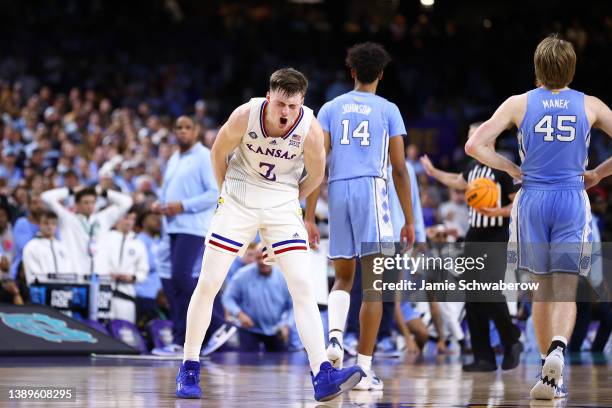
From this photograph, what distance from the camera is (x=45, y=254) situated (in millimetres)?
13023

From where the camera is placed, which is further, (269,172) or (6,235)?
(6,235)

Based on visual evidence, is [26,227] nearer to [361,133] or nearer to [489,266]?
[489,266]

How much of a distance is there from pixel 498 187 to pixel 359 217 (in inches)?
95.9

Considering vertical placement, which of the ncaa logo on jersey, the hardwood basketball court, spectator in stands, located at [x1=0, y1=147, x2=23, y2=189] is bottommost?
the hardwood basketball court

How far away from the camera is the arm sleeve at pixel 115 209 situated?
14.3 m

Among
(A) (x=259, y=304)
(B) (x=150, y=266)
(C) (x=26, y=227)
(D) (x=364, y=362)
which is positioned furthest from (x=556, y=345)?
(C) (x=26, y=227)

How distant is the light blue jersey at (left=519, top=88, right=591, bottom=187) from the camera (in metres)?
7.40

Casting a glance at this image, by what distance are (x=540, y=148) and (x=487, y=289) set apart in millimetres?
3406

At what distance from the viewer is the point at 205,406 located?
21.6 feet

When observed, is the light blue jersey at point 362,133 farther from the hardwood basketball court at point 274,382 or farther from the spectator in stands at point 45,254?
the spectator in stands at point 45,254

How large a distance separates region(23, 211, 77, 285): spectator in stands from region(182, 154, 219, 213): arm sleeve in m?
2.39

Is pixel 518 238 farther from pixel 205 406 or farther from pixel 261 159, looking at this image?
pixel 205 406

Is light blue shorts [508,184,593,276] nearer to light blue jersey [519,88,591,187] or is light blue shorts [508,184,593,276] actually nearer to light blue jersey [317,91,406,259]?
light blue jersey [519,88,591,187]

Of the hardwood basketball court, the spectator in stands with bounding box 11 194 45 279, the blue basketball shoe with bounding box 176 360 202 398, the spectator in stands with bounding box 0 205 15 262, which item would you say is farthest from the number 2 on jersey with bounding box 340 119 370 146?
the spectator in stands with bounding box 0 205 15 262
